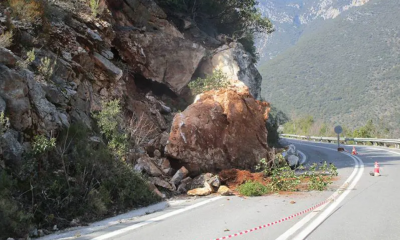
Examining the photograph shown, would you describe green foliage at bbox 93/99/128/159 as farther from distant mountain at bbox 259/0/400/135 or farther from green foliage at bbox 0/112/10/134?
distant mountain at bbox 259/0/400/135

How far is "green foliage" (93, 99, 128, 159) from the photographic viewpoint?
10136 millimetres

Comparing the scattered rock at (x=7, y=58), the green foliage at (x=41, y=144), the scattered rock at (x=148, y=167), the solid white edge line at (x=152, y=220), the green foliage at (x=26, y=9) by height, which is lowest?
the solid white edge line at (x=152, y=220)

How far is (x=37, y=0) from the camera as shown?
1172cm

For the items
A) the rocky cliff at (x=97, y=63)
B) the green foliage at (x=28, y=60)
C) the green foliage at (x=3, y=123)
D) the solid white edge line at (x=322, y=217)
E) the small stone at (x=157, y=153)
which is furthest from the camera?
the small stone at (x=157, y=153)

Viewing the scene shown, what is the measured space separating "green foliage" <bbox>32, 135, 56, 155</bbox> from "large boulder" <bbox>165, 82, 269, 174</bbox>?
4818 millimetres

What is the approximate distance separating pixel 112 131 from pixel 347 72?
298ft

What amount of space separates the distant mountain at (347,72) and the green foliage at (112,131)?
62.1 m

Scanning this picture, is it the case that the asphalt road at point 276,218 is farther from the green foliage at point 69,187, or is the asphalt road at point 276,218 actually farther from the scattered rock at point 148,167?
the scattered rock at point 148,167

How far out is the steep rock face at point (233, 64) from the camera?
21719mm

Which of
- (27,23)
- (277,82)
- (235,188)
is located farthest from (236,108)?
(277,82)

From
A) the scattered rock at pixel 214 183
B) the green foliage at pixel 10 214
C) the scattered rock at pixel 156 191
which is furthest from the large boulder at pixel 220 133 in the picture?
the green foliage at pixel 10 214

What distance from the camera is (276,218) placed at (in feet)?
23.2

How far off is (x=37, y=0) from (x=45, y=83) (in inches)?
153

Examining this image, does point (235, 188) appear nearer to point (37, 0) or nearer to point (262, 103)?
point (262, 103)
